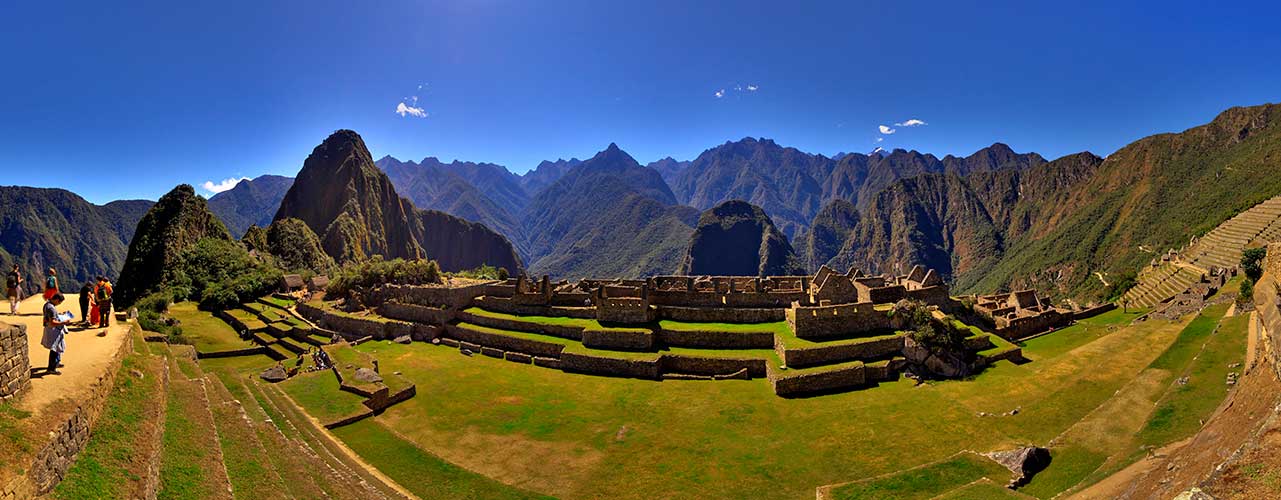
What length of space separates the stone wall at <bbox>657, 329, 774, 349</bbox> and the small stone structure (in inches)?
568

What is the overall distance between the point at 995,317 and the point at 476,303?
Answer: 3550 centimetres

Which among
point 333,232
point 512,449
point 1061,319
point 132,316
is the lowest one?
point 512,449

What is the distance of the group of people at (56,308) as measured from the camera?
1125cm

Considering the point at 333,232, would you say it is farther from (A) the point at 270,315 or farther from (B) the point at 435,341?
(B) the point at 435,341

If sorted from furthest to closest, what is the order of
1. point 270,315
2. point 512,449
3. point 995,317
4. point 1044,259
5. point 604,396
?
1. point 1044,259
2. point 270,315
3. point 995,317
4. point 604,396
5. point 512,449

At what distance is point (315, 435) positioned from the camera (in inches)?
818

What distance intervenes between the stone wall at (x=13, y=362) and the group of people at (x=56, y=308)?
144cm

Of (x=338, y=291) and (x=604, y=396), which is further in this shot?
(x=338, y=291)

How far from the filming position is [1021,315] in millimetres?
34406

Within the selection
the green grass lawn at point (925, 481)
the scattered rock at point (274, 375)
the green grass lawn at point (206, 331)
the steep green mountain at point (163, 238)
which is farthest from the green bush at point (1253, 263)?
the steep green mountain at point (163, 238)

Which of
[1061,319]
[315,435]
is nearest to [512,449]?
[315,435]

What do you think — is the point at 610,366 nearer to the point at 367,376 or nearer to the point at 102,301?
the point at 367,376

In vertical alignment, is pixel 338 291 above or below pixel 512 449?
above

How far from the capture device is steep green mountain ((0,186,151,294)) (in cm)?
15512
